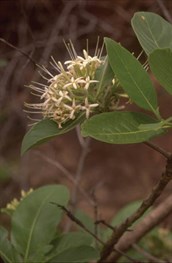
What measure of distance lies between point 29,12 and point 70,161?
90 cm

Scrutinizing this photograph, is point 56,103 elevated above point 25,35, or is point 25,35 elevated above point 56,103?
point 25,35

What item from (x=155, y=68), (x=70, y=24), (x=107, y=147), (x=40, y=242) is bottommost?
(x=107, y=147)

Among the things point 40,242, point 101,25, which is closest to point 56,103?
point 40,242

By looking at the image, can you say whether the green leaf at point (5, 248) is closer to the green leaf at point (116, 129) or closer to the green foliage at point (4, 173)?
the green leaf at point (116, 129)

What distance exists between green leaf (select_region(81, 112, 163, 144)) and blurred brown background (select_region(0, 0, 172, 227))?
198 centimetres

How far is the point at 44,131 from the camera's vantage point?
3.13 ft

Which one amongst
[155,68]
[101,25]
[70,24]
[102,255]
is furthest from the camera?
[101,25]

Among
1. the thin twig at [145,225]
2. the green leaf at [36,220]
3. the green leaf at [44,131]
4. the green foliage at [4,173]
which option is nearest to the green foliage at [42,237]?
the green leaf at [36,220]

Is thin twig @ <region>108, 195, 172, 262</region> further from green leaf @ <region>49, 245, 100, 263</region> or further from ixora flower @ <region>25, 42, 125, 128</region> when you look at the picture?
ixora flower @ <region>25, 42, 125, 128</region>

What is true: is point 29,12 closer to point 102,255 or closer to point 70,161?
point 70,161

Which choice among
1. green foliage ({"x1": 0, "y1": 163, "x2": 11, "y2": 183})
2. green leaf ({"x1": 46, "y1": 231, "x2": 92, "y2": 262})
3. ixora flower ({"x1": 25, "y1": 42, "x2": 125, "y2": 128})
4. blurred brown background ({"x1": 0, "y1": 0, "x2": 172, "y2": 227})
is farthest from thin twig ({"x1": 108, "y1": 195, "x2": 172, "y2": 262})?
green foliage ({"x1": 0, "y1": 163, "x2": 11, "y2": 183})

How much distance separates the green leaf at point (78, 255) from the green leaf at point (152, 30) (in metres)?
0.45

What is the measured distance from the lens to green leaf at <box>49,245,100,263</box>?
1169mm

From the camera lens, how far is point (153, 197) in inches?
39.6
